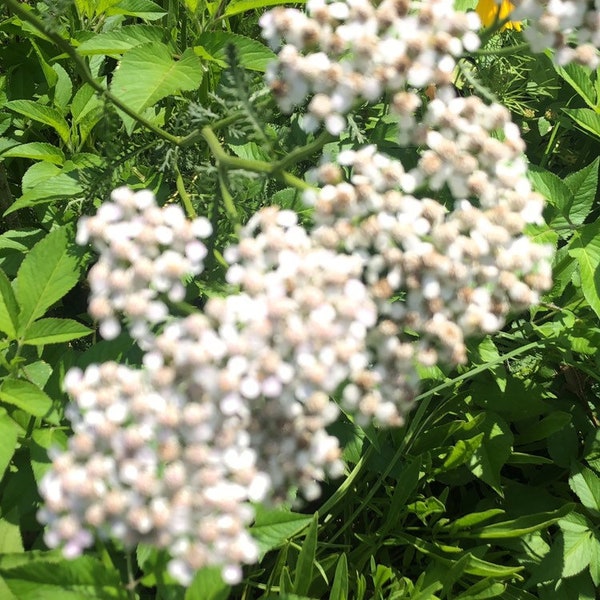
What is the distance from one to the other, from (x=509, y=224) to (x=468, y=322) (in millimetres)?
219

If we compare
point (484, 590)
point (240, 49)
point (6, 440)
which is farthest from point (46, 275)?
point (484, 590)

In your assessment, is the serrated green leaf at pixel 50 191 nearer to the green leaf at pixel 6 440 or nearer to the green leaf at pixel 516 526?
the green leaf at pixel 6 440

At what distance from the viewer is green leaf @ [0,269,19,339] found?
1624mm

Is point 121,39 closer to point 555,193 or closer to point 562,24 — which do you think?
point 562,24

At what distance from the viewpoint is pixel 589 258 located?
6.23 feet

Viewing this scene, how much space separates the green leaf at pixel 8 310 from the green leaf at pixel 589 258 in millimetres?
1371

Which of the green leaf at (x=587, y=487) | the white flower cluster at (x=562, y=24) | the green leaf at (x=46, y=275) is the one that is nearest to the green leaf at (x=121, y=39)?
the green leaf at (x=46, y=275)

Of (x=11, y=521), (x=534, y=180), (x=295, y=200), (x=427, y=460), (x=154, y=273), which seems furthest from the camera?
(x=427, y=460)

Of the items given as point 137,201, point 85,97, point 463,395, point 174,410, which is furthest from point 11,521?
point 463,395

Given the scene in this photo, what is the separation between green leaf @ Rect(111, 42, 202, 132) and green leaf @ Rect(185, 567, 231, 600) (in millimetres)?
1008

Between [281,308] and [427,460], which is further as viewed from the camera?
[427,460]

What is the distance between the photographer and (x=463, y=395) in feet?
7.70

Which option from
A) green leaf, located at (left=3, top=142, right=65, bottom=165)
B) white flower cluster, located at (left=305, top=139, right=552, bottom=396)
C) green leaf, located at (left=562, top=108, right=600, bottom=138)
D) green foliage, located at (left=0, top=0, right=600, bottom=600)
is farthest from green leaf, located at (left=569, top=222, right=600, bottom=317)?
green leaf, located at (left=3, top=142, right=65, bottom=165)

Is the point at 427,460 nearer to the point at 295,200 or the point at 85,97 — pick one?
the point at 295,200
